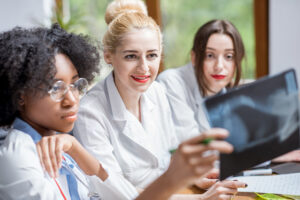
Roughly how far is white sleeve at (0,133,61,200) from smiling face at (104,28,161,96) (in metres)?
0.59

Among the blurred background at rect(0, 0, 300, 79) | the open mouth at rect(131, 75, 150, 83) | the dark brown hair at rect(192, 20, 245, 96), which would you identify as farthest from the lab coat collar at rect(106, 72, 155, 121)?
the blurred background at rect(0, 0, 300, 79)

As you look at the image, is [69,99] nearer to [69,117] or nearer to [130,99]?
[69,117]

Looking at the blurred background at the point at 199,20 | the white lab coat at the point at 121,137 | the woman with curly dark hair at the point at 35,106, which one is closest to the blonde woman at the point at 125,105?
the white lab coat at the point at 121,137

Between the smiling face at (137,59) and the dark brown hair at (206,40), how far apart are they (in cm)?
47

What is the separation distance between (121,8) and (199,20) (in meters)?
2.45

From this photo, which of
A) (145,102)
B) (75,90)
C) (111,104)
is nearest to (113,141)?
(111,104)

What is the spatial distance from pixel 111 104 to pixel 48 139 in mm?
474

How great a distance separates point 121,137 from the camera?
150cm

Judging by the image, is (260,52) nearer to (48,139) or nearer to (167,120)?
(167,120)

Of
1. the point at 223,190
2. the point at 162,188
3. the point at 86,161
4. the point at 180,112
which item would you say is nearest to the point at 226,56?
the point at 180,112

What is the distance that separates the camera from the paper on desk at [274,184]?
4.37 feet

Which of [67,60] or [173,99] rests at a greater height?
[67,60]

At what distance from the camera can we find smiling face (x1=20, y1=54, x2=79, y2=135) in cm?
106

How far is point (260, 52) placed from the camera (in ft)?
11.9
